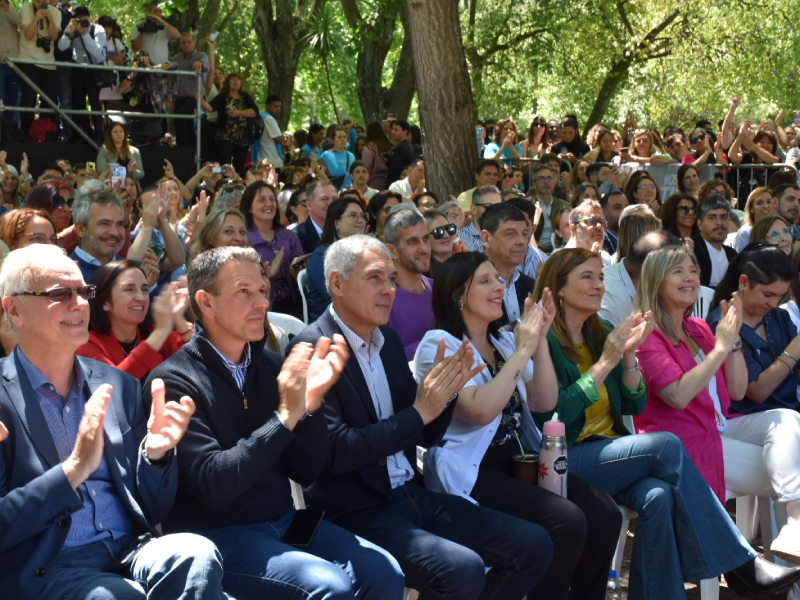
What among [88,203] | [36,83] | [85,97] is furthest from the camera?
Answer: [85,97]

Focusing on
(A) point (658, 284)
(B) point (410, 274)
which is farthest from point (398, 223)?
(A) point (658, 284)

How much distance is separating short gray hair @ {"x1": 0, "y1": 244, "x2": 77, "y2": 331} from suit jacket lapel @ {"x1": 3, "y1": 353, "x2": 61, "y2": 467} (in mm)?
205

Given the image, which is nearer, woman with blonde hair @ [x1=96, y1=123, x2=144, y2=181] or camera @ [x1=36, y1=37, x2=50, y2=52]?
woman with blonde hair @ [x1=96, y1=123, x2=144, y2=181]

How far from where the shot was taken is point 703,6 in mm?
18844

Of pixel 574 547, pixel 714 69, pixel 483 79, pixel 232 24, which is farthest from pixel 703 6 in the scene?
pixel 574 547

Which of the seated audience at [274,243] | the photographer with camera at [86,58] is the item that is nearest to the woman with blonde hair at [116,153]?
the photographer with camera at [86,58]

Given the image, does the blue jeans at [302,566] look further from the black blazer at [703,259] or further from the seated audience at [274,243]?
the black blazer at [703,259]

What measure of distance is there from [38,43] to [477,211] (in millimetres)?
6473

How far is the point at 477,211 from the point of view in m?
8.34

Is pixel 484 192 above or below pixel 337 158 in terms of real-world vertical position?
below

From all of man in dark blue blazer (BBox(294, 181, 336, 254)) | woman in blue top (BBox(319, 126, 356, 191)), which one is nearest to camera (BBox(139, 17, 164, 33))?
woman in blue top (BBox(319, 126, 356, 191))

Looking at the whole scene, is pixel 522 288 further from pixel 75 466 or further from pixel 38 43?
pixel 38 43

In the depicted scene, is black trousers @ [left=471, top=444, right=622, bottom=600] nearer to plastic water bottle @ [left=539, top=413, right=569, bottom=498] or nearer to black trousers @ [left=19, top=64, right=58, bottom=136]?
plastic water bottle @ [left=539, top=413, right=569, bottom=498]

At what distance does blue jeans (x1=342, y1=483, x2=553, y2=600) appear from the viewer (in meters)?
3.39
